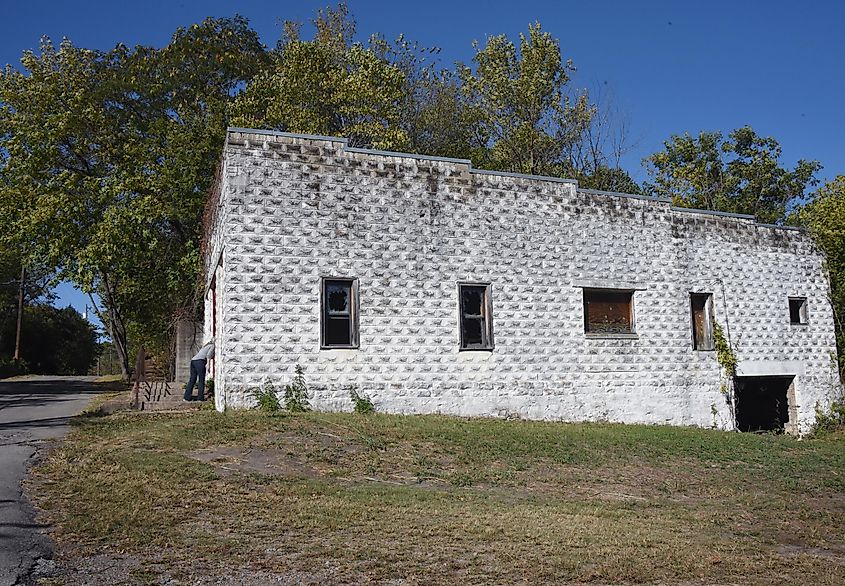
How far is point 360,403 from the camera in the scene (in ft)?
53.6

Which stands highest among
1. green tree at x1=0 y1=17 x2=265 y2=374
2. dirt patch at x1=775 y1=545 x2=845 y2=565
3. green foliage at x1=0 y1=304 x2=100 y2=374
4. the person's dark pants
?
green tree at x1=0 y1=17 x2=265 y2=374

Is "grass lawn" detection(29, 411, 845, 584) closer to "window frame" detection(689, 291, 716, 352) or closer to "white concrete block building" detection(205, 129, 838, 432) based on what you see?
"white concrete block building" detection(205, 129, 838, 432)

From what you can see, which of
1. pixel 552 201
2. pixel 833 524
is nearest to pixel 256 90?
pixel 552 201

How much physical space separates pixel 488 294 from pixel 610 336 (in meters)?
3.40

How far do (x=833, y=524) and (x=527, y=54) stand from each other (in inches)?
1137

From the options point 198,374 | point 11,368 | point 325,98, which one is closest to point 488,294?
point 198,374

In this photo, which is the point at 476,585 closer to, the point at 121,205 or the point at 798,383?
the point at 798,383

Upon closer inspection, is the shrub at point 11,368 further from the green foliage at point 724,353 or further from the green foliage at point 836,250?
the green foliage at point 836,250

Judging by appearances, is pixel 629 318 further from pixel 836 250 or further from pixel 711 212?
pixel 836 250

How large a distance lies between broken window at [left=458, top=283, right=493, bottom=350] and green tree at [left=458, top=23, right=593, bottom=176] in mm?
18076

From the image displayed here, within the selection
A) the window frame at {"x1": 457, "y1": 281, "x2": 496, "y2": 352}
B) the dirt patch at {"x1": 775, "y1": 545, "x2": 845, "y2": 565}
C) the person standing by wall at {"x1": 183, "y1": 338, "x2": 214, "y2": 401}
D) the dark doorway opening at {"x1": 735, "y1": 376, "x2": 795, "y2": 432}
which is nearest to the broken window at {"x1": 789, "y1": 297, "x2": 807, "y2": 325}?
the dark doorway opening at {"x1": 735, "y1": 376, "x2": 795, "y2": 432}

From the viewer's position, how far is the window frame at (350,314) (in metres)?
16.3

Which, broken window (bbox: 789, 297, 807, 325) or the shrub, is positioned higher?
broken window (bbox: 789, 297, 807, 325)

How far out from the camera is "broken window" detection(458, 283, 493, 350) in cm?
1764
